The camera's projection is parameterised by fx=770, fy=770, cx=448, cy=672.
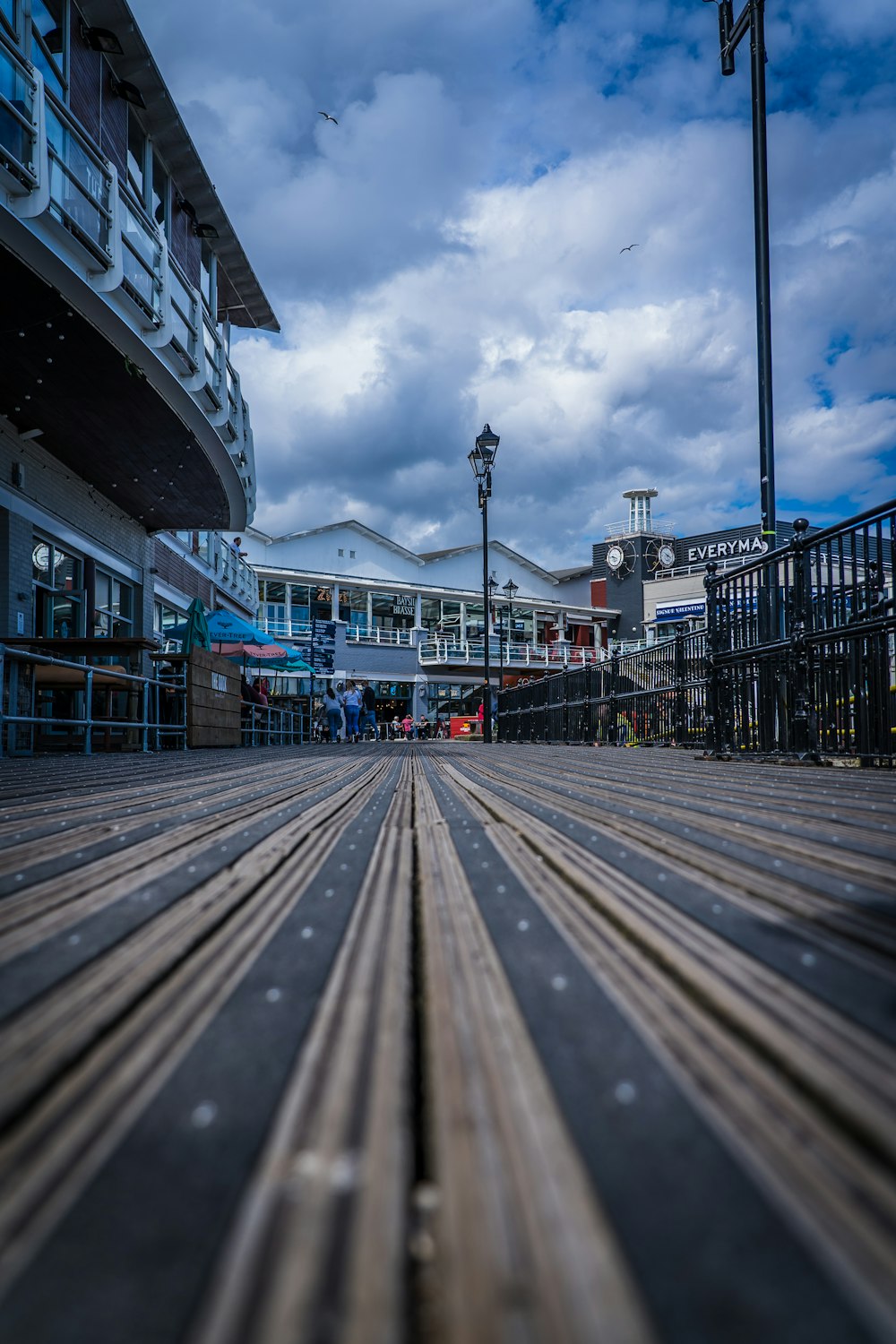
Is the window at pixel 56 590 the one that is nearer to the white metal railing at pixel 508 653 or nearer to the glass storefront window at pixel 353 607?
the glass storefront window at pixel 353 607

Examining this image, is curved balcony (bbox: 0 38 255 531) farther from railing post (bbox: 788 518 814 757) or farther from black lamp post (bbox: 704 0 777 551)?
railing post (bbox: 788 518 814 757)

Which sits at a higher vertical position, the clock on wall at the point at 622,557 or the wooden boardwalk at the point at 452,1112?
the clock on wall at the point at 622,557

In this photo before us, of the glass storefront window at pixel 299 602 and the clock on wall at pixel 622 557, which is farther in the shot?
the clock on wall at pixel 622 557

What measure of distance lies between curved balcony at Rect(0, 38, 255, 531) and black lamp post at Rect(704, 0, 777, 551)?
279 inches

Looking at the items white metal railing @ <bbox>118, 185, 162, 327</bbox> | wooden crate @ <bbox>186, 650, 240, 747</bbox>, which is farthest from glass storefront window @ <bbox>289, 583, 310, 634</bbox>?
white metal railing @ <bbox>118, 185, 162, 327</bbox>

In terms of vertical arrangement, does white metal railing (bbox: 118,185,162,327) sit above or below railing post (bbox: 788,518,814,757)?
above

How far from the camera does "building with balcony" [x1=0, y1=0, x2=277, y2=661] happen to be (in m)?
8.00

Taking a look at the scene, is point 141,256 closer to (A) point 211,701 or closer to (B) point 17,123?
(B) point 17,123

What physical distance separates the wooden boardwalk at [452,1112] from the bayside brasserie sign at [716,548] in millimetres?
53507

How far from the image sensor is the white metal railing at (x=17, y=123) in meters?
7.01

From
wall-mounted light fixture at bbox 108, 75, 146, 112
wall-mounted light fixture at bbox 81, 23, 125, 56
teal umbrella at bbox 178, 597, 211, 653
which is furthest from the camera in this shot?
teal umbrella at bbox 178, 597, 211, 653

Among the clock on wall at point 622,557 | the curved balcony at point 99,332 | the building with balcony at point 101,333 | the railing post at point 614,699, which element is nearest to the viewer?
the curved balcony at point 99,332

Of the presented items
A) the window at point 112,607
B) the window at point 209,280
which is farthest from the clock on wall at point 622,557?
the window at point 112,607

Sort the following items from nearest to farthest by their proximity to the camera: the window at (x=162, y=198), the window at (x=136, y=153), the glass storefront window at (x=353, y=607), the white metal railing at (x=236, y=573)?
the window at (x=136, y=153) < the window at (x=162, y=198) < the white metal railing at (x=236, y=573) < the glass storefront window at (x=353, y=607)
